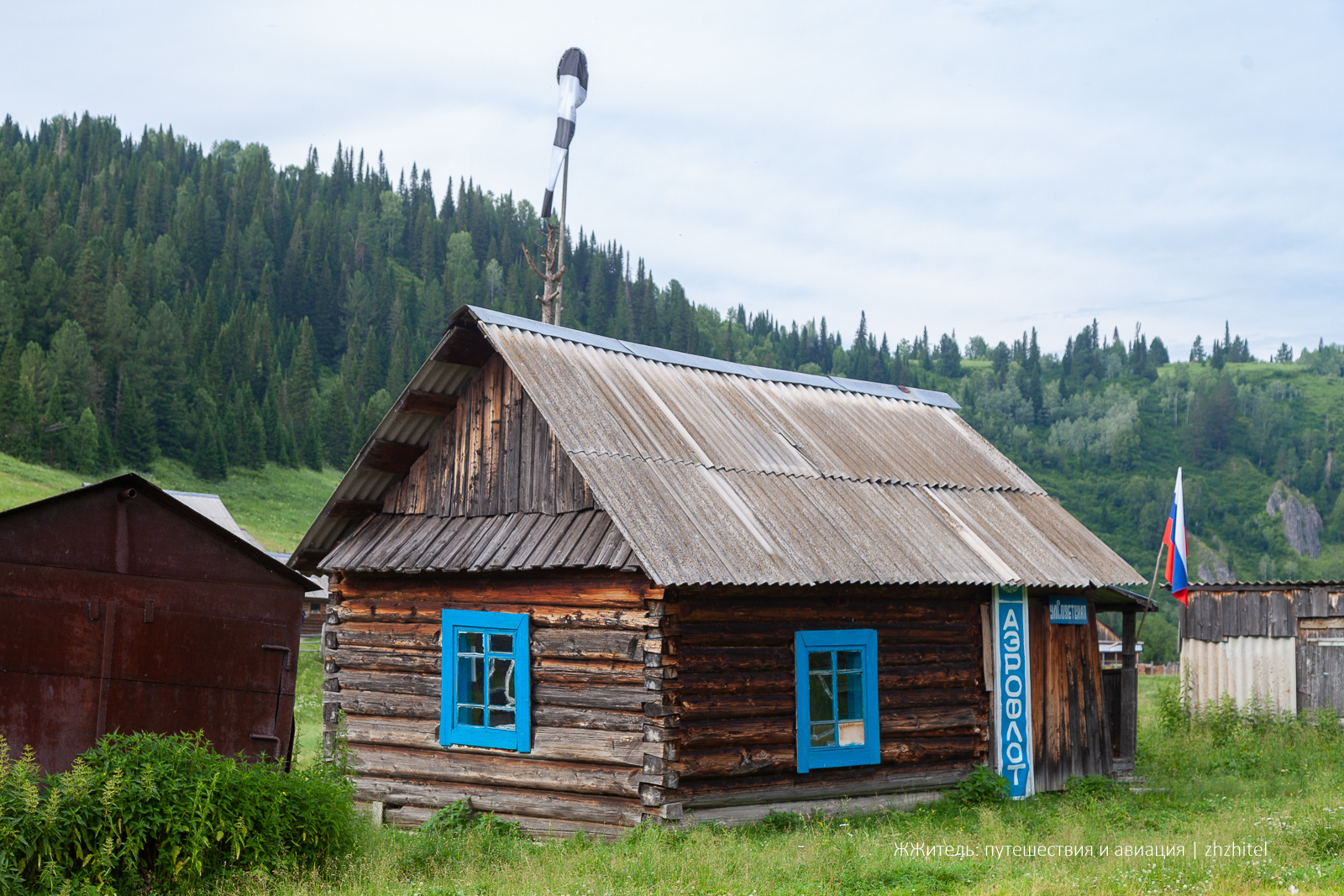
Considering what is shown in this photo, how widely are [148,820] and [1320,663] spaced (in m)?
20.3

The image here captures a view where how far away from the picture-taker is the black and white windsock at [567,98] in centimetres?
2005

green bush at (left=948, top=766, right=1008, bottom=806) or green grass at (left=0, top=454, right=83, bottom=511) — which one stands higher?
green grass at (left=0, top=454, right=83, bottom=511)

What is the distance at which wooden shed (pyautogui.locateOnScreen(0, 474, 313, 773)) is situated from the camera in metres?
9.09

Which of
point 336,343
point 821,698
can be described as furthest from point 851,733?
point 336,343

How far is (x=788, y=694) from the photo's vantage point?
12.5 m

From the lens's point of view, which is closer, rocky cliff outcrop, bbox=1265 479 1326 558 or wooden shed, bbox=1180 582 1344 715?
wooden shed, bbox=1180 582 1344 715

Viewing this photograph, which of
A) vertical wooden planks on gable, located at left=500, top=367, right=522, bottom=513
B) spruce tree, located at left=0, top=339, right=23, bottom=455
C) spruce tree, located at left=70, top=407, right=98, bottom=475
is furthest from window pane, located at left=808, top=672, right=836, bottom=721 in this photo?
spruce tree, located at left=0, top=339, right=23, bottom=455

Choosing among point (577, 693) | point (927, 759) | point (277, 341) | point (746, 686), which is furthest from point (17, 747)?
point (277, 341)

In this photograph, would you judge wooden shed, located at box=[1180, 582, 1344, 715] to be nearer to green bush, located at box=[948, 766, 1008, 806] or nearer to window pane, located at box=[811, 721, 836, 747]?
green bush, located at box=[948, 766, 1008, 806]

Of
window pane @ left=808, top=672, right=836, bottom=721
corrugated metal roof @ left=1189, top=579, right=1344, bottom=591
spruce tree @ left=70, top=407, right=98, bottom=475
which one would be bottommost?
window pane @ left=808, top=672, right=836, bottom=721

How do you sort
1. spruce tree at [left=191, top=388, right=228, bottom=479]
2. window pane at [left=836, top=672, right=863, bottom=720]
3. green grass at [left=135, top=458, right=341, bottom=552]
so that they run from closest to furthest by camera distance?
window pane at [left=836, top=672, right=863, bottom=720], green grass at [left=135, top=458, right=341, bottom=552], spruce tree at [left=191, top=388, right=228, bottom=479]

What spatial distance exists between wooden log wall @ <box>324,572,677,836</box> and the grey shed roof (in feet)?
1.70

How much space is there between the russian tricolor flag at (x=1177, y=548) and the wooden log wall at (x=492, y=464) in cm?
947

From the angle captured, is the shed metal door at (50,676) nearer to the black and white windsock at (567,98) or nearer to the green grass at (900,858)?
the green grass at (900,858)
